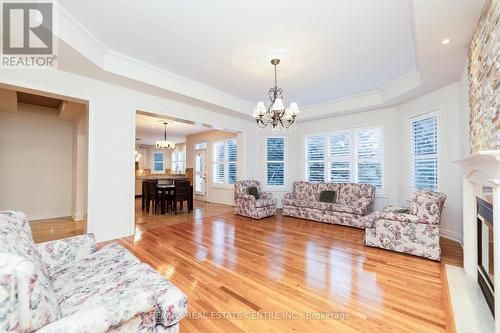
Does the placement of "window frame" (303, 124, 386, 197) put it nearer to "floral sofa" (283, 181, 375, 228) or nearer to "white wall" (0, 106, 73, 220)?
"floral sofa" (283, 181, 375, 228)

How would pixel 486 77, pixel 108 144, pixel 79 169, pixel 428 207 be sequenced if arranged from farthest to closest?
1. pixel 79 169
2. pixel 108 144
3. pixel 428 207
4. pixel 486 77

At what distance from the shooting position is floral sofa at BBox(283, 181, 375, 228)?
4777 millimetres

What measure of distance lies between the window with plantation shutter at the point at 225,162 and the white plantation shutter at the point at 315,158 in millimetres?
2532

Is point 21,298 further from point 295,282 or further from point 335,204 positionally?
point 335,204

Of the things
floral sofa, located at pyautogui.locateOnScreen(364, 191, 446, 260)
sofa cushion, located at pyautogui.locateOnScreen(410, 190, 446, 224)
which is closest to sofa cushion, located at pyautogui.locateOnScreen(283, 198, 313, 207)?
floral sofa, located at pyautogui.locateOnScreen(364, 191, 446, 260)

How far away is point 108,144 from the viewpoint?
3807 mm

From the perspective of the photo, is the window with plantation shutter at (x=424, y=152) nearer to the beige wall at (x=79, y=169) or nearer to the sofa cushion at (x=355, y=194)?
the sofa cushion at (x=355, y=194)

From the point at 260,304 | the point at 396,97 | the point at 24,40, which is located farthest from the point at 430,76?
the point at 24,40

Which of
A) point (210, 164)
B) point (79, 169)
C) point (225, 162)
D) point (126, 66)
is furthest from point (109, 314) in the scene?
point (210, 164)

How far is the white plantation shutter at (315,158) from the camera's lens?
634 cm

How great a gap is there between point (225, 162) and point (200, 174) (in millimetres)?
1580

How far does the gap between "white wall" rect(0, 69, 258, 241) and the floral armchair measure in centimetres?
264

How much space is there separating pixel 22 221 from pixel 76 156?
14.5 ft

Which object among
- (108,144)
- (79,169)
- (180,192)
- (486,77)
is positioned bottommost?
(180,192)
